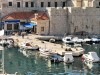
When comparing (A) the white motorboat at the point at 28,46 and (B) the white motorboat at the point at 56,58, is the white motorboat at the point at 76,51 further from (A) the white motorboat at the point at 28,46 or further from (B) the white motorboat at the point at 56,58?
(A) the white motorboat at the point at 28,46

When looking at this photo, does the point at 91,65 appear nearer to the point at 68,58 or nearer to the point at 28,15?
the point at 68,58

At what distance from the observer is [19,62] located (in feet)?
198

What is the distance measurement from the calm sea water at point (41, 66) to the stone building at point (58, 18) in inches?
637

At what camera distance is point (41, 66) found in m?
57.3

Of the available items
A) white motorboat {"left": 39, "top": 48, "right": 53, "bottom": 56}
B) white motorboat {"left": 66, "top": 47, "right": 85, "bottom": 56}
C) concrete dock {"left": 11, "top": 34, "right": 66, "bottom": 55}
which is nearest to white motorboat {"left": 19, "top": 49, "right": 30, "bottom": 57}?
white motorboat {"left": 39, "top": 48, "right": 53, "bottom": 56}

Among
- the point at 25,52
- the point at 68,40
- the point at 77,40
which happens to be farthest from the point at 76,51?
the point at 77,40

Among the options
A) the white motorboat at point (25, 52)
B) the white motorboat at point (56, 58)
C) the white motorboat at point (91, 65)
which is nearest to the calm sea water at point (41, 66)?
the white motorboat at point (91, 65)

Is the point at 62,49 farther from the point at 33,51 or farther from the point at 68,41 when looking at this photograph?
the point at 68,41

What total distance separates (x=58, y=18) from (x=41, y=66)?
84.8 feet

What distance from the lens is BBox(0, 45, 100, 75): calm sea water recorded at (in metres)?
54.0

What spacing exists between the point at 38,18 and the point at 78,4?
30.8 ft

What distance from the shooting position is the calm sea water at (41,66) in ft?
177

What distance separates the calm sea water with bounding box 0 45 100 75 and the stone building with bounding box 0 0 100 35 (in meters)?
16.2

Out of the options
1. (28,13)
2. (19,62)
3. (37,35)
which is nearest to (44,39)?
(37,35)
